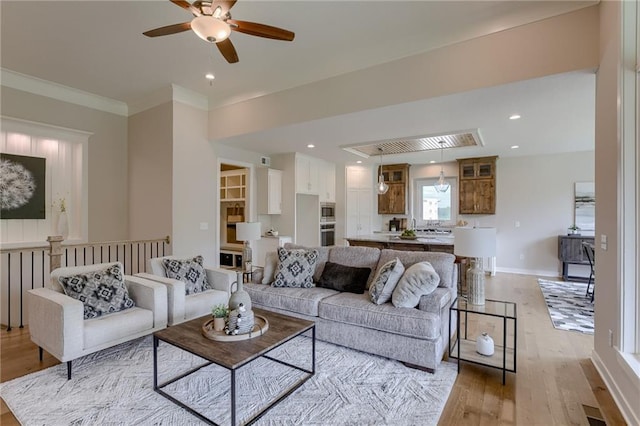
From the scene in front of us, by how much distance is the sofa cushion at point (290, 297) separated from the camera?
3.18 metres

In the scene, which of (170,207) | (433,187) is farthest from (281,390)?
(433,187)

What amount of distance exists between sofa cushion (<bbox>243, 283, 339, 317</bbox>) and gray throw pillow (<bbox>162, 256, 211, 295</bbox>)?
0.55 m

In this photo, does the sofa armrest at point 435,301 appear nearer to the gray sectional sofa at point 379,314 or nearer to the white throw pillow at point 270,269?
the gray sectional sofa at point 379,314

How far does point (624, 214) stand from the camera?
2150mm

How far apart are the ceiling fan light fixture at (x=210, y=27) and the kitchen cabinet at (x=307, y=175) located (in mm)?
4381

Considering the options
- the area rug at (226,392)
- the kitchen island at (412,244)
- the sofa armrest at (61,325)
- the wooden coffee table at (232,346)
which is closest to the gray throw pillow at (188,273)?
the area rug at (226,392)

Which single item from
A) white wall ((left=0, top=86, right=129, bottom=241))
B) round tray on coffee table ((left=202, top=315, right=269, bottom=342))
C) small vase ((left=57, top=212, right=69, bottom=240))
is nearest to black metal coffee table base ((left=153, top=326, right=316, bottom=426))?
round tray on coffee table ((left=202, top=315, right=269, bottom=342))

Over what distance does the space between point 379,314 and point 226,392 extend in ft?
4.59

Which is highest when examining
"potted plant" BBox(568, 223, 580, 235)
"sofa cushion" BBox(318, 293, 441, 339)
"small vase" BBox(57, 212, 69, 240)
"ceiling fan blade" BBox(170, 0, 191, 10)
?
"ceiling fan blade" BBox(170, 0, 191, 10)

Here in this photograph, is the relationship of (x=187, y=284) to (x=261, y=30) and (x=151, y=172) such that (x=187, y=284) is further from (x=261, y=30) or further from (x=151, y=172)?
(x=261, y=30)

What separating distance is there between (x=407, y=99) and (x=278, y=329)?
279cm

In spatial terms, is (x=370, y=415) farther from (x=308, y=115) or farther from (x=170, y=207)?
(x=170, y=207)

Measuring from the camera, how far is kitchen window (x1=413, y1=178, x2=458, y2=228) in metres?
7.73

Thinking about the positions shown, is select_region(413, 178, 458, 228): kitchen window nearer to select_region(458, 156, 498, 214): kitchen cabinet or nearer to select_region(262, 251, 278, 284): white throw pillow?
select_region(458, 156, 498, 214): kitchen cabinet
